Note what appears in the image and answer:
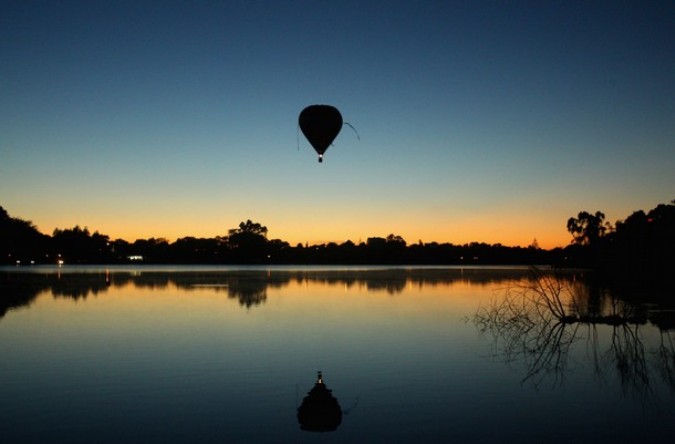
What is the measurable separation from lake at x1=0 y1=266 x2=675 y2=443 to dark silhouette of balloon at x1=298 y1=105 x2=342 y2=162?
260 inches

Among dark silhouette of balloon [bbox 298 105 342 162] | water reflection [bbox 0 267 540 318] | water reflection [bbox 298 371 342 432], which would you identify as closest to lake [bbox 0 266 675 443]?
water reflection [bbox 298 371 342 432]

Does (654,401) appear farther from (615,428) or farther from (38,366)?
(38,366)

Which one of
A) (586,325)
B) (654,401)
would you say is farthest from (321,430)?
(586,325)

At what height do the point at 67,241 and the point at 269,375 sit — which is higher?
the point at 67,241

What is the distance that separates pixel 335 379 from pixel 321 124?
1270 centimetres

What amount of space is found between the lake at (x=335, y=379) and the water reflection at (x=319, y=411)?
0.05 metres

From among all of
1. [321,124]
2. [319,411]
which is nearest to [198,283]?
[321,124]

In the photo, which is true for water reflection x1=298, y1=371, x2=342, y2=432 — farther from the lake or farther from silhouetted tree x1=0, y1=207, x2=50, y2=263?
silhouetted tree x1=0, y1=207, x2=50, y2=263

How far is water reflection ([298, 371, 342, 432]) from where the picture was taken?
872cm

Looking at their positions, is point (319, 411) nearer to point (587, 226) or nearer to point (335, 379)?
point (335, 379)

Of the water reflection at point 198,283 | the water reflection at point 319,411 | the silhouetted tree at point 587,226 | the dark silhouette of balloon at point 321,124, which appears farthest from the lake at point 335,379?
the silhouetted tree at point 587,226

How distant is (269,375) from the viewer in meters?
12.5

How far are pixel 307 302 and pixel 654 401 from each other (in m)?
23.3

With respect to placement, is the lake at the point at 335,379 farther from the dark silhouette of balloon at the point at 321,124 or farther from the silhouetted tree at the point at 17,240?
the silhouetted tree at the point at 17,240
